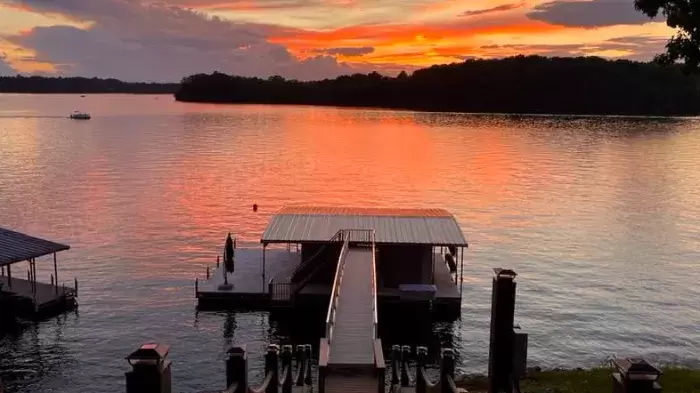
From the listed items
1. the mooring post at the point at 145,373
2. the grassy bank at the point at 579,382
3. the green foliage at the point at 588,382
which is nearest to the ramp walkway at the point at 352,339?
the grassy bank at the point at 579,382

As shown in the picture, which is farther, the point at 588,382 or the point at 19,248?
the point at 19,248

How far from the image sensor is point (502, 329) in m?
21.6

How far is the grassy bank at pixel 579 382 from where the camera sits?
27406mm

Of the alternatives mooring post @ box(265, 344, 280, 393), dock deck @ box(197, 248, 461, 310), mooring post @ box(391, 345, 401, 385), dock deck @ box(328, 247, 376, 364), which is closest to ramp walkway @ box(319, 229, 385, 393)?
dock deck @ box(328, 247, 376, 364)

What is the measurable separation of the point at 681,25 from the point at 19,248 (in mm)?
39656

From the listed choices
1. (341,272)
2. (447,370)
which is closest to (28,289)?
(341,272)

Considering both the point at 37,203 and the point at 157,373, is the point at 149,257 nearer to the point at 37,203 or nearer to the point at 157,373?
the point at 37,203

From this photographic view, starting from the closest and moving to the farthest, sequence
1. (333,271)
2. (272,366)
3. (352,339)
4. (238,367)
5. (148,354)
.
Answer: (148,354) < (238,367) < (272,366) < (352,339) < (333,271)

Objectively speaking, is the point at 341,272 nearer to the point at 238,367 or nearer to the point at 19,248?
the point at 238,367

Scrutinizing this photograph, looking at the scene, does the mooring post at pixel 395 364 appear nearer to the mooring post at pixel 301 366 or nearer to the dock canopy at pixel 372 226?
the mooring post at pixel 301 366

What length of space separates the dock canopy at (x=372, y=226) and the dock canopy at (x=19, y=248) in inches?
579

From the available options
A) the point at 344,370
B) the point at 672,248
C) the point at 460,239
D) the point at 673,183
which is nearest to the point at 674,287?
the point at 672,248

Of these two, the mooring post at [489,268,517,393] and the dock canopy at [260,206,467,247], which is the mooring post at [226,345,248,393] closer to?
the mooring post at [489,268,517,393]

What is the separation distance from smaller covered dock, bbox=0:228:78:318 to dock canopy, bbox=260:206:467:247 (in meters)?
14.7
